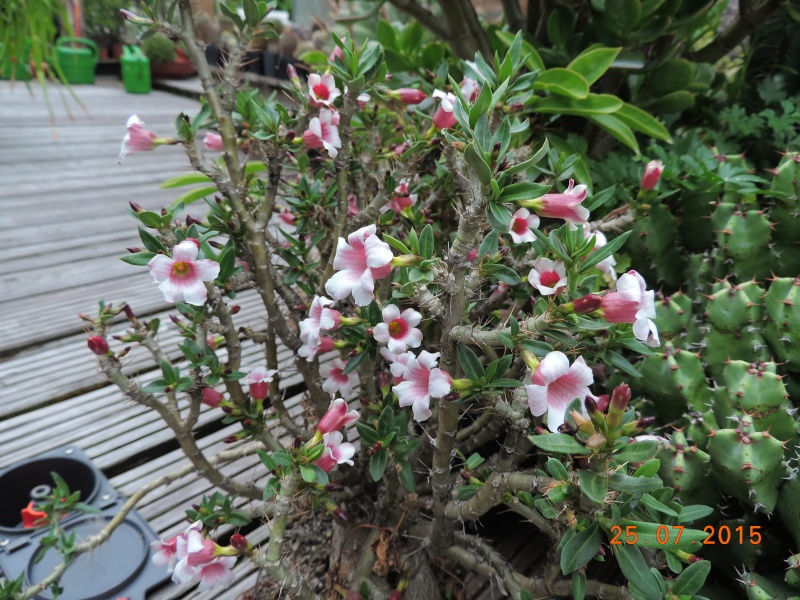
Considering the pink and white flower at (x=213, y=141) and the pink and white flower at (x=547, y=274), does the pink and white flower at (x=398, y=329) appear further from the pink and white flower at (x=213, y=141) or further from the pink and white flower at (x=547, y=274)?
the pink and white flower at (x=213, y=141)

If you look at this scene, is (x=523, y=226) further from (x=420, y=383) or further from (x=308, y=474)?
(x=308, y=474)

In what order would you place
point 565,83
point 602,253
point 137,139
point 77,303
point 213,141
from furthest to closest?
point 77,303
point 565,83
point 213,141
point 137,139
point 602,253

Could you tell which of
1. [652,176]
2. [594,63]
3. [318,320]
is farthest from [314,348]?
[594,63]

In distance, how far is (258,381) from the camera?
810 millimetres

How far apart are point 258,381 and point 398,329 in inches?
10.4

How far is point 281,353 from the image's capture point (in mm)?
1450

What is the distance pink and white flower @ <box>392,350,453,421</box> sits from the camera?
1.98 ft

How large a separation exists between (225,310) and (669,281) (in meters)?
1.05

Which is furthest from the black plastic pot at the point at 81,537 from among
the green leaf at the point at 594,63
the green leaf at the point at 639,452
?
the green leaf at the point at 594,63

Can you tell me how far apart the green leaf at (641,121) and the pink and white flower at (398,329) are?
0.91 meters

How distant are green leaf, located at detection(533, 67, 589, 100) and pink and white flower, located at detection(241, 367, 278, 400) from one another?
85 cm

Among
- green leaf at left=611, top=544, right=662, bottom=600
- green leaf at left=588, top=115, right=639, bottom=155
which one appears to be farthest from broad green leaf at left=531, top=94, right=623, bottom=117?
green leaf at left=611, top=544, right=662, bottom=600

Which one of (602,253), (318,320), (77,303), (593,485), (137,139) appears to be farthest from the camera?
(77,303)

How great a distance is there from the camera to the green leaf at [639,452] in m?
0.52
